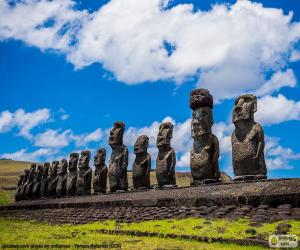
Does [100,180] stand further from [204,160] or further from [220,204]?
[220,204]

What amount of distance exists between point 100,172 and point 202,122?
8.31 meters

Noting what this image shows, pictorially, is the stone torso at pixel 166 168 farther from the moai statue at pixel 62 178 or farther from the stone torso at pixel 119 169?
the moai statue at pixel 62 178

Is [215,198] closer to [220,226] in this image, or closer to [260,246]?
[220,226]

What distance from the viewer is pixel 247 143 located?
42.2 feet

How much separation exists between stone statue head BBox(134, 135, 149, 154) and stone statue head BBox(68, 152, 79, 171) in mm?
7461

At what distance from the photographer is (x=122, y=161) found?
19.5m

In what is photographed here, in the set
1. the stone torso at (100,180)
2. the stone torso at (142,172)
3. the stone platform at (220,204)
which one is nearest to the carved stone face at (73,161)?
the stone torso at (100,180)

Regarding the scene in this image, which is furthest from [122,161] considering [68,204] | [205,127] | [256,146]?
[256,146]

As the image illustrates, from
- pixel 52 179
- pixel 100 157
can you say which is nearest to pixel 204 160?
pixel 100 157

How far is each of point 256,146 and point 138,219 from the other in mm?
4692

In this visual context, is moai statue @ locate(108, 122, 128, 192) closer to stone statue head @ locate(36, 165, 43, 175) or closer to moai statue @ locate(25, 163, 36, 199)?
stone statue head @ locate(36, 165, 43, 175)

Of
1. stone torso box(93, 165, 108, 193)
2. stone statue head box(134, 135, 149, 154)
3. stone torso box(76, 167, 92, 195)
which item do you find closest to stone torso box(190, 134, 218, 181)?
stone statue head box(134, 135, 149, 154)

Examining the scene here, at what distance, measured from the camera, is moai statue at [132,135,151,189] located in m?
17.4

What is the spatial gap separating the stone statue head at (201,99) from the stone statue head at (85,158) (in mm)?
9838
